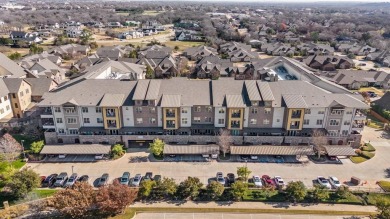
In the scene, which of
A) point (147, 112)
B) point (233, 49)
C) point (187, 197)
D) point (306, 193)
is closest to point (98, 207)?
point (187, 197)

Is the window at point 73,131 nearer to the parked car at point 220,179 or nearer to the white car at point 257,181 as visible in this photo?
the parked car at point 220,179

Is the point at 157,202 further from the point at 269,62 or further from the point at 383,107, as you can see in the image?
the point at 269,62

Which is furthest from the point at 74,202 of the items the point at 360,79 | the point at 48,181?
the point at 360,79

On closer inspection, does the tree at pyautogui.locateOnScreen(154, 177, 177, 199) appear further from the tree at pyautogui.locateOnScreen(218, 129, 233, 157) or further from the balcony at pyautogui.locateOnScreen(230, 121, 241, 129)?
the balcony at pyautogui.locateOnScreen(230, 121, 241, 129)

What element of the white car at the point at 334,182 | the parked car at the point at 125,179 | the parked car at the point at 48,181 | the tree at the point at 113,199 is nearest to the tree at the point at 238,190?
A: the tree at the point at 113,199

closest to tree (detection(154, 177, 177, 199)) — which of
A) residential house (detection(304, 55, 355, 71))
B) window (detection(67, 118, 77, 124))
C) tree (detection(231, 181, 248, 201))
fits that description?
tree (detection(231, 181, 248, 201))

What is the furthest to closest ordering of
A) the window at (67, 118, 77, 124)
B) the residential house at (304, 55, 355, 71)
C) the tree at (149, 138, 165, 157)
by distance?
the residential house at (304, 55, 355, 71)
the window at (67, 118, 77, 124)
the tree at (149, 138, 165, 157)

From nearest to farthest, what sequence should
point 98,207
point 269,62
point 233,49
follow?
point 98,207
point 269,62
point 233,49
